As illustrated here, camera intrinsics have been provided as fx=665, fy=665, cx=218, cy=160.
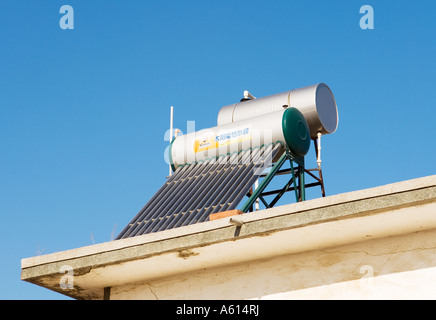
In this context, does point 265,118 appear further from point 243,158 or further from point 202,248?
point 202,248

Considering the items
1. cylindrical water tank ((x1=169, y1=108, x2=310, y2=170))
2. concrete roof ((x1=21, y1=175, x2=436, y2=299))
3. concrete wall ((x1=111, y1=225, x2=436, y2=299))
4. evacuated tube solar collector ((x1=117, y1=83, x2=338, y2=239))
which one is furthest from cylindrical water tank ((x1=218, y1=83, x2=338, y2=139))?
concrete roof ((x1=21, y1=175, x2=436, y2=299))

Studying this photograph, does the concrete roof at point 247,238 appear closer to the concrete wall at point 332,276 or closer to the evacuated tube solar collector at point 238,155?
the concrete wall at point 332,276

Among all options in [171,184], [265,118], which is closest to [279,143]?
[265,118]

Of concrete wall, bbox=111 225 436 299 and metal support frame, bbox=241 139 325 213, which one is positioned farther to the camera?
metal support frame, bbox=241 139 325 213

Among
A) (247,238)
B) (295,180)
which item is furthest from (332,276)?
(295,180)

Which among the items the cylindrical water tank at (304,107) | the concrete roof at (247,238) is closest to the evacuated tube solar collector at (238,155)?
the cylindrical water tank at (304,107)

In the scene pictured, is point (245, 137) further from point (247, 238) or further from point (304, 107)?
point (247, 238)

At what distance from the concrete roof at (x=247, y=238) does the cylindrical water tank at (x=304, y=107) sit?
486 cm

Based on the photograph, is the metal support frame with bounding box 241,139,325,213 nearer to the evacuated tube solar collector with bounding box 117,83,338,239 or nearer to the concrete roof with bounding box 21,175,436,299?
the evacuated tube solar collector with bounding box 117,83,338,239

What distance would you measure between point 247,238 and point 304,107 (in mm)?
5309

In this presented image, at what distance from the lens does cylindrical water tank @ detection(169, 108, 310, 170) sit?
438 inches

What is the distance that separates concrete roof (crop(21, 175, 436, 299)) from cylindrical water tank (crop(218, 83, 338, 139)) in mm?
4858

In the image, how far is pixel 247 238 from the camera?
24.1 feet
